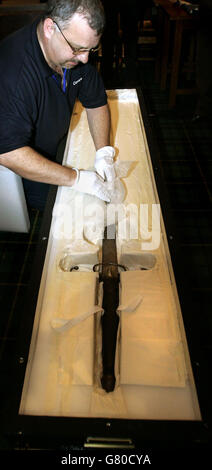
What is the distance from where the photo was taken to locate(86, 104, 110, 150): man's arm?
1.88m

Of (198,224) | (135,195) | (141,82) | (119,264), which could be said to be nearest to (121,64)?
(141,82)

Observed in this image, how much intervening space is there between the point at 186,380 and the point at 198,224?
1612 millimetres

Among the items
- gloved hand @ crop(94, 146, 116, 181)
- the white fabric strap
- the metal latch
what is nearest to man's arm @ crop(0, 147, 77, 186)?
gloved hand @ crop(94, 146, 116, 181)

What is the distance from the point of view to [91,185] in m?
1.60

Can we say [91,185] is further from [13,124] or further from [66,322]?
[66,322]

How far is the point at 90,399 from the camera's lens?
984 millimetres

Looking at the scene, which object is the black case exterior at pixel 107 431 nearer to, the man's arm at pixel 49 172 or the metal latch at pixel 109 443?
the metal latch at pixel 109 443

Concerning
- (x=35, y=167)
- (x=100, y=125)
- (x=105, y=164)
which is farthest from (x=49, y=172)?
(x=100, y=125)

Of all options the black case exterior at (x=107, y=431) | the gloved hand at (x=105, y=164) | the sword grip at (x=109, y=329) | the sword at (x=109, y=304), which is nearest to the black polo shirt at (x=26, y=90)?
the gloved hand at (x=105, y=164)

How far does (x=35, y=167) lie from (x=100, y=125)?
60 cm

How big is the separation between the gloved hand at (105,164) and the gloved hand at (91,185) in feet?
0.30

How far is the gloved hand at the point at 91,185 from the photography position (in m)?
1.60

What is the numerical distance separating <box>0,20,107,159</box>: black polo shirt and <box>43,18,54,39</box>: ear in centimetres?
12
